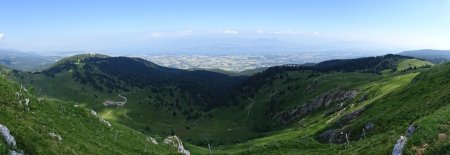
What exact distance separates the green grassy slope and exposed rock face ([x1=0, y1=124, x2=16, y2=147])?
2.54ft

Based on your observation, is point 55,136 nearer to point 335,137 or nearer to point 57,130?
point 57,130

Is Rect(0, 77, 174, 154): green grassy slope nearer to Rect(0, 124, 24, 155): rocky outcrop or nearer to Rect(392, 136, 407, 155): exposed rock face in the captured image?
Rect(0, 124, 24, 155): rocky outcrop

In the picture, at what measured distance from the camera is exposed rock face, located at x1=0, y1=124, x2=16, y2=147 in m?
31.6

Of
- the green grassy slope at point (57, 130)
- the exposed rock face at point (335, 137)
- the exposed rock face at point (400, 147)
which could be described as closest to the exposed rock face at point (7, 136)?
the green grassy slope at point (57, 130)

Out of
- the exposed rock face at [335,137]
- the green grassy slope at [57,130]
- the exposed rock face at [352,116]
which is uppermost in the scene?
the green grassy slope at [57,130]

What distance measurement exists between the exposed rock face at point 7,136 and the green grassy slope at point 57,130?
2.54 feet

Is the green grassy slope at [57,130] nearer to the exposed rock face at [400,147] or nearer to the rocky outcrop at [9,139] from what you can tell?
the rocky outcrop at [9,139]

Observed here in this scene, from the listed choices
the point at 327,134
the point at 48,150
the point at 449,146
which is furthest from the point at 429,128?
the point at 327,134

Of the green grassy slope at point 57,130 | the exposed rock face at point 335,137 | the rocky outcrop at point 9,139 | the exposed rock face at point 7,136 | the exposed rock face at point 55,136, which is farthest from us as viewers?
the exposed rock face at point 335,137

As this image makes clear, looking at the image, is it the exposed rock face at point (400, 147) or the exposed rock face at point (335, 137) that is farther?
the exposed rock face at point (335, 137)

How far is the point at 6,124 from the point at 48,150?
12.5 feet

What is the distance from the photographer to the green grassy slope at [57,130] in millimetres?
35119

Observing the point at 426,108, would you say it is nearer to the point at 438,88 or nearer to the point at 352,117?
Result: the point at 438,88

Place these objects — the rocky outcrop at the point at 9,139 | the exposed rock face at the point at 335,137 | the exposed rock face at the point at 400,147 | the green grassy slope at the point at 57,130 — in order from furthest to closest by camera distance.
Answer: the exposed rock face at the point at 335,137 → the exposed rock face at the point at 400,147 → the green grassy slope at the point at 57,130 → the rocky outcrop at the point at 9,139
